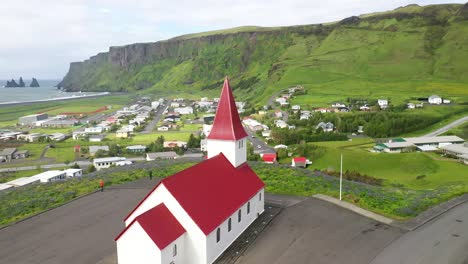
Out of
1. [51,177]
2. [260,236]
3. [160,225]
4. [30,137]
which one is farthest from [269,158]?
[30,137]

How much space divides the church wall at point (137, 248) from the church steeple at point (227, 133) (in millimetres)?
9982

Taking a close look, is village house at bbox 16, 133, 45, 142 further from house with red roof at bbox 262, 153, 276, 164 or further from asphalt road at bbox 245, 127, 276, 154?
house with red roof at bbox 262, 153, 276, 164

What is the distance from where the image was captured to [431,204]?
28.5 m

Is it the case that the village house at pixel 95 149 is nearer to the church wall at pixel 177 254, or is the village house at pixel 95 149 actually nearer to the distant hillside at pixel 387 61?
the church wall at pixel 177 254

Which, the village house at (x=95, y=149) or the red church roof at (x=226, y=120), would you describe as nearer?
the red church roof at (x=226, y=120)

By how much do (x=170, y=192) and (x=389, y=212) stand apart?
1666 centimetres

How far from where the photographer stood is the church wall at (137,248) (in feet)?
56.1

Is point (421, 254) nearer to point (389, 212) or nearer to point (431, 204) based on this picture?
point (389, 212)

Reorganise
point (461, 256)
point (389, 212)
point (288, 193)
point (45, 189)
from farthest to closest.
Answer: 1. point (45, 189)
2. point (288, 193)
3. point (389, 212)
4. point (461, 256)

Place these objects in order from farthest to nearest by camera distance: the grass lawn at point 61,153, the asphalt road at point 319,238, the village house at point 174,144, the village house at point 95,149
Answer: the village house at point 174,144
the village house at point 95,149
the grass lawn at point 61,153
the asphalt road at point 319,238

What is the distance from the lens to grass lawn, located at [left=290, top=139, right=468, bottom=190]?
4772cm

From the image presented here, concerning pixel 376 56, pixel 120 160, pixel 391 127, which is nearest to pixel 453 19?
pixel 376 56

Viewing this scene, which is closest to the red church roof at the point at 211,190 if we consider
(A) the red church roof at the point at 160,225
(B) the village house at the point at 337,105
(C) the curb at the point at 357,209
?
(A) the red church roof at the point at 160,225

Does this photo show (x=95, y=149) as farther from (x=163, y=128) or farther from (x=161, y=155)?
(x=163, y=128)
